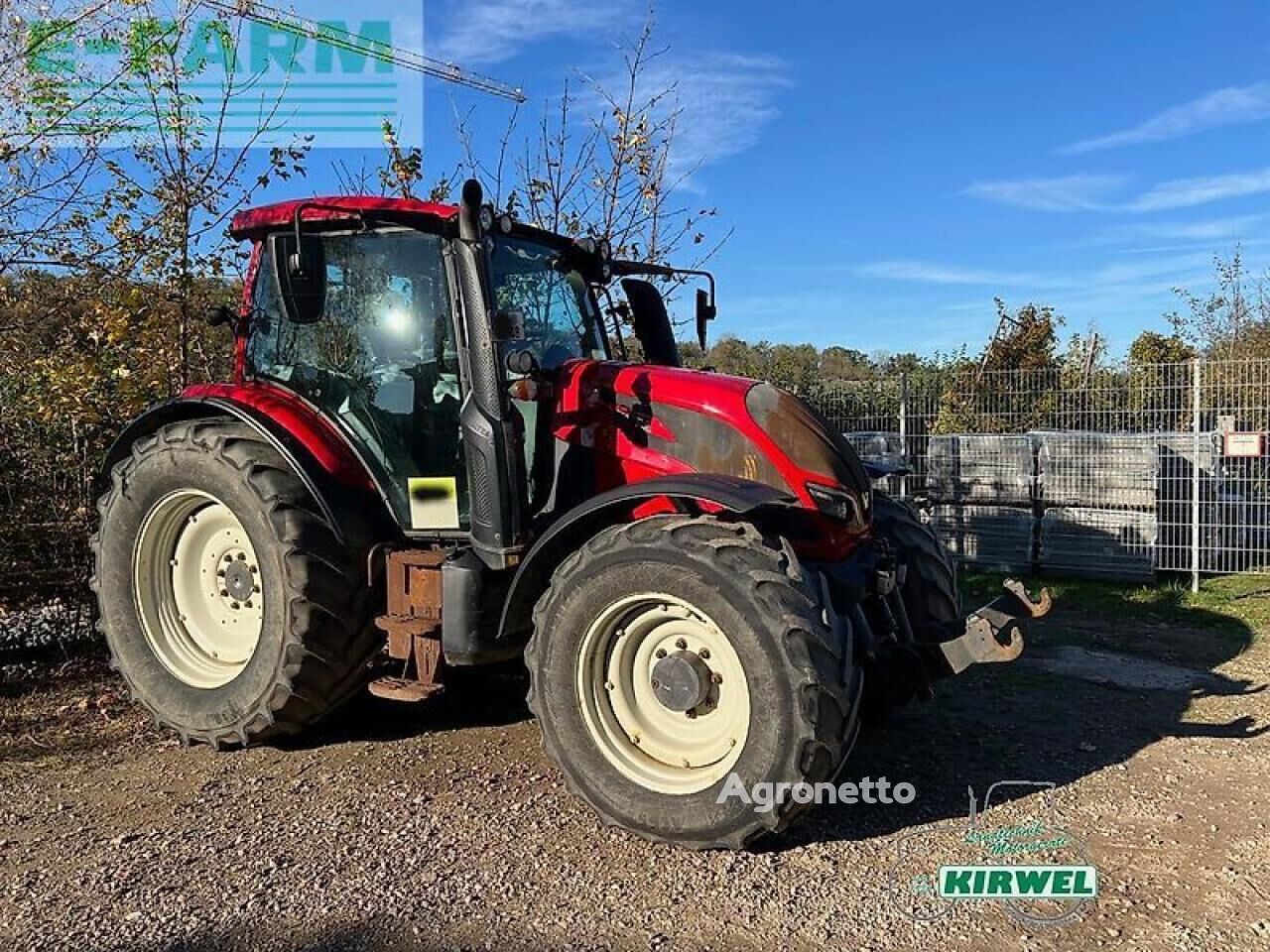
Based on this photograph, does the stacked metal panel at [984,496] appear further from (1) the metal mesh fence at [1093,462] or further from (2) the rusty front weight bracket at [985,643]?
(2) the rusty front weight bracket at [985,643]

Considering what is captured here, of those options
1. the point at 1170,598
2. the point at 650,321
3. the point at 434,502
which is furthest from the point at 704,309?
the point at 1170,598

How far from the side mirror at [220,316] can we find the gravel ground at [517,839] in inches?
83.2

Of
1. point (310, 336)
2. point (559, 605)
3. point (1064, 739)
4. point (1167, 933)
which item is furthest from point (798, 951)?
point (310, 336)

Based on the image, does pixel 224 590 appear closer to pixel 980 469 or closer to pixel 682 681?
pixel 682 681

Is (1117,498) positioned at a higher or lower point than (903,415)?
lower

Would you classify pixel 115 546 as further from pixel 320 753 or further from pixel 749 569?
pixel 749 569

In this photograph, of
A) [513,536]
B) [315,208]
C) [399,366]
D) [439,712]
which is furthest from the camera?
[439,712]

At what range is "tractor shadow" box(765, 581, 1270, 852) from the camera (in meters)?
3.96

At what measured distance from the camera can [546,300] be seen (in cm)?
484

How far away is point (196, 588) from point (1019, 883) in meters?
4.01

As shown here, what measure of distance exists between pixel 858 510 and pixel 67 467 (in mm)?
4922

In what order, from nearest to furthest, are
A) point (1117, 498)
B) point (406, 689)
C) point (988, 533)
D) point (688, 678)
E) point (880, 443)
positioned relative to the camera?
point (688, 678)
point (406, 689)
point (1117, 498)
point (988, 533)
point (880, 443)

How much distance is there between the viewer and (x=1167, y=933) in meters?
2.95

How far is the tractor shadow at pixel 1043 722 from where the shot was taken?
396 cm
